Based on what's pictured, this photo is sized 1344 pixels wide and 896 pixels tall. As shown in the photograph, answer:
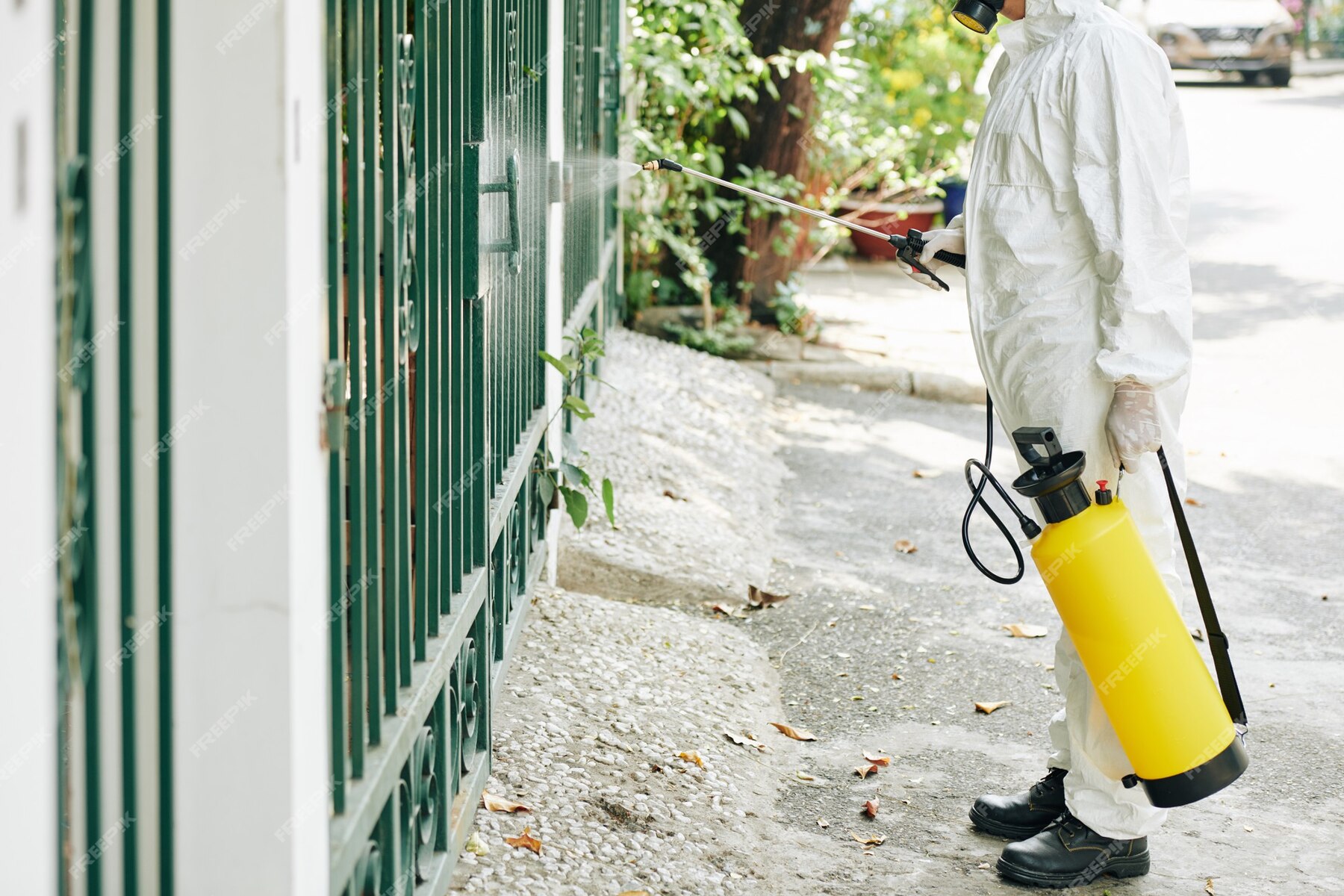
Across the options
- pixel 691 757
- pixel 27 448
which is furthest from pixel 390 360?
pixel 691 757

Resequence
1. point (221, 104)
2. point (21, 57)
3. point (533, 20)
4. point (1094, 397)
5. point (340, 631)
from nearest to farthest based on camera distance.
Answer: point (21, 57) → point (221, 104) → point (340, 631) → point (1094, 397) → point (533, 20)

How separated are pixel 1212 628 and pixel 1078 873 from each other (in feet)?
2.11

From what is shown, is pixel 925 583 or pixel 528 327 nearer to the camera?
pixel 528 327

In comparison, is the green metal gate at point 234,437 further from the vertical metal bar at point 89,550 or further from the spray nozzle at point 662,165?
the spray nozzle at point 662,165

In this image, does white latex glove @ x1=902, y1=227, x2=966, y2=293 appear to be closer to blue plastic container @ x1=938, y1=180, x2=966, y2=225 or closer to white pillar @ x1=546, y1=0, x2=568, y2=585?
white pillar @ x1=546, y1=0, x2=568, y2=585

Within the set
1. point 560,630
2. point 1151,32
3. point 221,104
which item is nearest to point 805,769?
point 560,630

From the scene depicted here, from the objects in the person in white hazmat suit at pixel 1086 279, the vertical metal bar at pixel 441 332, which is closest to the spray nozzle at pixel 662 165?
the person in white hazmat suit at pixel 1086 279

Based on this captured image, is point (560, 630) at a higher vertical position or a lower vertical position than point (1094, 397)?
lower

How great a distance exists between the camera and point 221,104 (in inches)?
62.8

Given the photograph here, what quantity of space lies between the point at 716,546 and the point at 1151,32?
740 inches

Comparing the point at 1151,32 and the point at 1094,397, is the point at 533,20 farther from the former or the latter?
the point at 1151,32

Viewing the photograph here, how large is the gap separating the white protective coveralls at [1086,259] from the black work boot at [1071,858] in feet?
0.14

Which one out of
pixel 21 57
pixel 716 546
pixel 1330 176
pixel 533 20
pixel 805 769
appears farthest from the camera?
pixel 1330 176

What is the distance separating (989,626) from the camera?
505 centimetres
